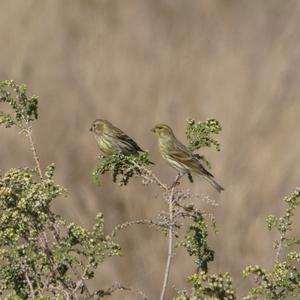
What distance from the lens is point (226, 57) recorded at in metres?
5.36

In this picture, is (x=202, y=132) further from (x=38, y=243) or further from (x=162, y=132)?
(x=162, y=132)

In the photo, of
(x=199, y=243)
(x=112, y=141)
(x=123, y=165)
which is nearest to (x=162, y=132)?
(x=112, y=141)

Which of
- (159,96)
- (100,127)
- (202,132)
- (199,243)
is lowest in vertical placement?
(199,243)

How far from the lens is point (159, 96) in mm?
5414

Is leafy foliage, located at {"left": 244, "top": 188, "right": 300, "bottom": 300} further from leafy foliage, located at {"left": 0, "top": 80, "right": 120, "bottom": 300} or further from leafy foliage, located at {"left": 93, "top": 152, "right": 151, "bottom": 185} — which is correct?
leafy foliage, located at {"left": 93, "top": 152, "right": 151, "bottom": 185}

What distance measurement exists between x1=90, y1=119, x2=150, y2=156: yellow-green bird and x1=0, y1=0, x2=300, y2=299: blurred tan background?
101cm

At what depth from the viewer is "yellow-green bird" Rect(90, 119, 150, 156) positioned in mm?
3693

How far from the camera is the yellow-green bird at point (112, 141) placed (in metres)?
3.69

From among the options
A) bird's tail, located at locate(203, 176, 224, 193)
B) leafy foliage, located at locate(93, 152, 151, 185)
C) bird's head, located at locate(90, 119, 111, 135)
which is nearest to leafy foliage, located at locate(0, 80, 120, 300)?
leafy foliage, located at locate(93, 152, 151, 185)

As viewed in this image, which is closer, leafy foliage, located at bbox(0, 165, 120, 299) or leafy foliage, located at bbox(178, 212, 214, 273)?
leafy foliage, located at bbox(0, 165, 120, 299)

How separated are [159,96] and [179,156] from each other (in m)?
1.96

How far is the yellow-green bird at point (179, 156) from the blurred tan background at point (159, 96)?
1.27m

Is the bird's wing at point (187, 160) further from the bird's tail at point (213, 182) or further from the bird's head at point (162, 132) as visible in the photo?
the bird's head at point (162, 132)

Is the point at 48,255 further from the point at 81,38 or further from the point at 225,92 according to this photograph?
the point at 81,38
